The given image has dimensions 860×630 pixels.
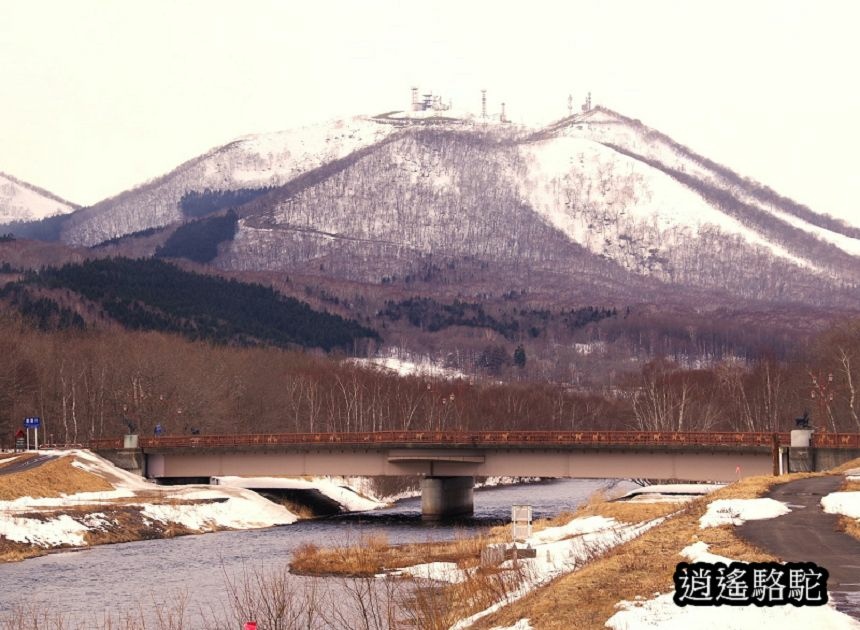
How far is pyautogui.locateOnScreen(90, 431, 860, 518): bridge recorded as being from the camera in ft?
348

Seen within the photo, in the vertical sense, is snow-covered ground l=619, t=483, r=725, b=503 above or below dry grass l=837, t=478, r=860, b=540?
below

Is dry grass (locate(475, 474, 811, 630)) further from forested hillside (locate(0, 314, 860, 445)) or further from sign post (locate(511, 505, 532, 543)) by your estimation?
forested hillside (locate(0, 314, 860, 445))

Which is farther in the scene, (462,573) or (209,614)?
(462,573)

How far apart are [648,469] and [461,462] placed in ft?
55.2

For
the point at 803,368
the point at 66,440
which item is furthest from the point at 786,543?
the point at 803,368

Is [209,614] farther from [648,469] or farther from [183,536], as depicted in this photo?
[648,469]

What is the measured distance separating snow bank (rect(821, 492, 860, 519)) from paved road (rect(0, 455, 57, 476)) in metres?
72.8

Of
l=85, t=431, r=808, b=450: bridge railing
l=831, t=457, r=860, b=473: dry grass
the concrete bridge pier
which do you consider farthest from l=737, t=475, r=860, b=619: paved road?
the concrete bridge pier

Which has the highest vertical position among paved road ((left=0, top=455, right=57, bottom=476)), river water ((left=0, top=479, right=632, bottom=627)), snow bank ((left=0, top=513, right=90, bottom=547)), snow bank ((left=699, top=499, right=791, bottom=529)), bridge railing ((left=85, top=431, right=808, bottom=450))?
bridge railing ((left=85, top=431, right=808, bottom=450))

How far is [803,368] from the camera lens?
194 m

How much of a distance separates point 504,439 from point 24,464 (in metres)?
39.1

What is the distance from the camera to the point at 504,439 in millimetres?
118000

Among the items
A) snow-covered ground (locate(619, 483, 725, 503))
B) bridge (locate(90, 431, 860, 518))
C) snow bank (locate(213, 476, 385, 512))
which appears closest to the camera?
snow-covered ground (locate(619, 483, 725, 503))

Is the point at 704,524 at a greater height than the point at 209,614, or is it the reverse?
the point at 704,524
